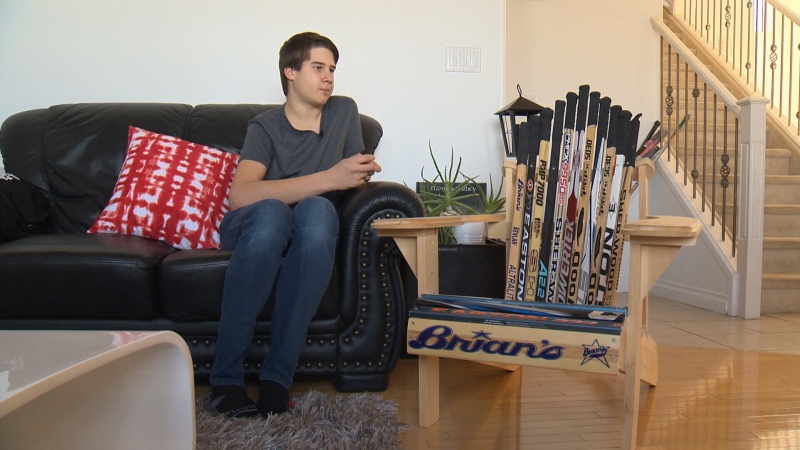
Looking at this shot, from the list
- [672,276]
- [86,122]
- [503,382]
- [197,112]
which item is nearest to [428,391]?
[503,382]

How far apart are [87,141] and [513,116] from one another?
5.48ft

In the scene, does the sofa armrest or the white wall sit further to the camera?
the white wall

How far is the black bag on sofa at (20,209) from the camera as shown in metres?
2.11

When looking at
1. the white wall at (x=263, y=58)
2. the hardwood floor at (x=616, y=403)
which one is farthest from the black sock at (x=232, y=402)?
the white wall at (x=263, y=58)

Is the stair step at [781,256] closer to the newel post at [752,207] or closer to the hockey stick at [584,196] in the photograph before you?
the newel post at [752,207]

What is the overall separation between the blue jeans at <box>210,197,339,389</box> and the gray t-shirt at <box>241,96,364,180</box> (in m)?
0.28

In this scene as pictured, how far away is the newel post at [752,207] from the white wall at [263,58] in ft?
4.23

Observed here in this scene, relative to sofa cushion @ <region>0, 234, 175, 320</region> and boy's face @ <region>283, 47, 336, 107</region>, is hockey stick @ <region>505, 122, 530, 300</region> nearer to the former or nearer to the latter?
boy's face @ <region>283, 47, 336, 107</region>

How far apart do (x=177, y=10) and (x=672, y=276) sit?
3030 millimetres

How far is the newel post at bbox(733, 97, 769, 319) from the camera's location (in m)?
3.17

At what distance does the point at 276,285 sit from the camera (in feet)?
5.77

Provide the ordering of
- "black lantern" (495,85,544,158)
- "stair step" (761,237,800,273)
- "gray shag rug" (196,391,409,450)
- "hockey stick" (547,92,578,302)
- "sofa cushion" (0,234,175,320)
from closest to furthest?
"gray shag rug" (196,391,409,450) < "sofa cushion" (0,234,175,320) < "hockey stick" (547,92,578,302) < "black lantern" (495,85,544,158) < "stair step" (761,237,800,273)

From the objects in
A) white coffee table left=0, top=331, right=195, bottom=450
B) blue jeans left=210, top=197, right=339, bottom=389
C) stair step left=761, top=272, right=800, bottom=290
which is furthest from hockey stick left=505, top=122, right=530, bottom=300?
stair step left=761, top=272, right=800, bottom=290

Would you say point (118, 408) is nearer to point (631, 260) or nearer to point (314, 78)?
point (631, 260)
